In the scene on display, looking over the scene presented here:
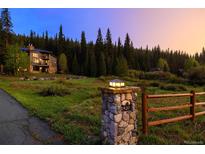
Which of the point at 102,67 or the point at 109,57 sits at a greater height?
the point at 109,57

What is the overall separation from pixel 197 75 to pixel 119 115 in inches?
759

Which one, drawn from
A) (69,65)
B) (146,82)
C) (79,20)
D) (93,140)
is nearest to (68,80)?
(69,65)

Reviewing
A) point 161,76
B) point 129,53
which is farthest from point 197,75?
point 129,53

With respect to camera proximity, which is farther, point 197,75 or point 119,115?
point 197,75

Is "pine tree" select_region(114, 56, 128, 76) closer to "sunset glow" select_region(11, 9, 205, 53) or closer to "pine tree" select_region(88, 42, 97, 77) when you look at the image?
"sunset glow" select_region(11, 9, 205, 53)

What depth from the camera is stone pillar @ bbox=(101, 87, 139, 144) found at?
3945 mm

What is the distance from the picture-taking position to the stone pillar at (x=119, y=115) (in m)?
3.95

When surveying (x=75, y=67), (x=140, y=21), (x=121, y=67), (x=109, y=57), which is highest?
(x=140, y=21)

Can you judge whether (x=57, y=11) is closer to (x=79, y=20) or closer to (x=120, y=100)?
(x=79, y=20)

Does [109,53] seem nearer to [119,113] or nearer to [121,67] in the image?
[121,67]

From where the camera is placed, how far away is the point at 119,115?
13.0 ft

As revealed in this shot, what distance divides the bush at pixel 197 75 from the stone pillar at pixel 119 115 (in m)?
18.4

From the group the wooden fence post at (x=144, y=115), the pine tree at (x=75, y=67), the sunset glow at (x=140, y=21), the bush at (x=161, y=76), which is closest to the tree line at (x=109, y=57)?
the pine tree at (x=75, y=67)

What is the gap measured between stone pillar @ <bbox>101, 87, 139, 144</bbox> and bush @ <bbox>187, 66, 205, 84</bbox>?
1840 cm
